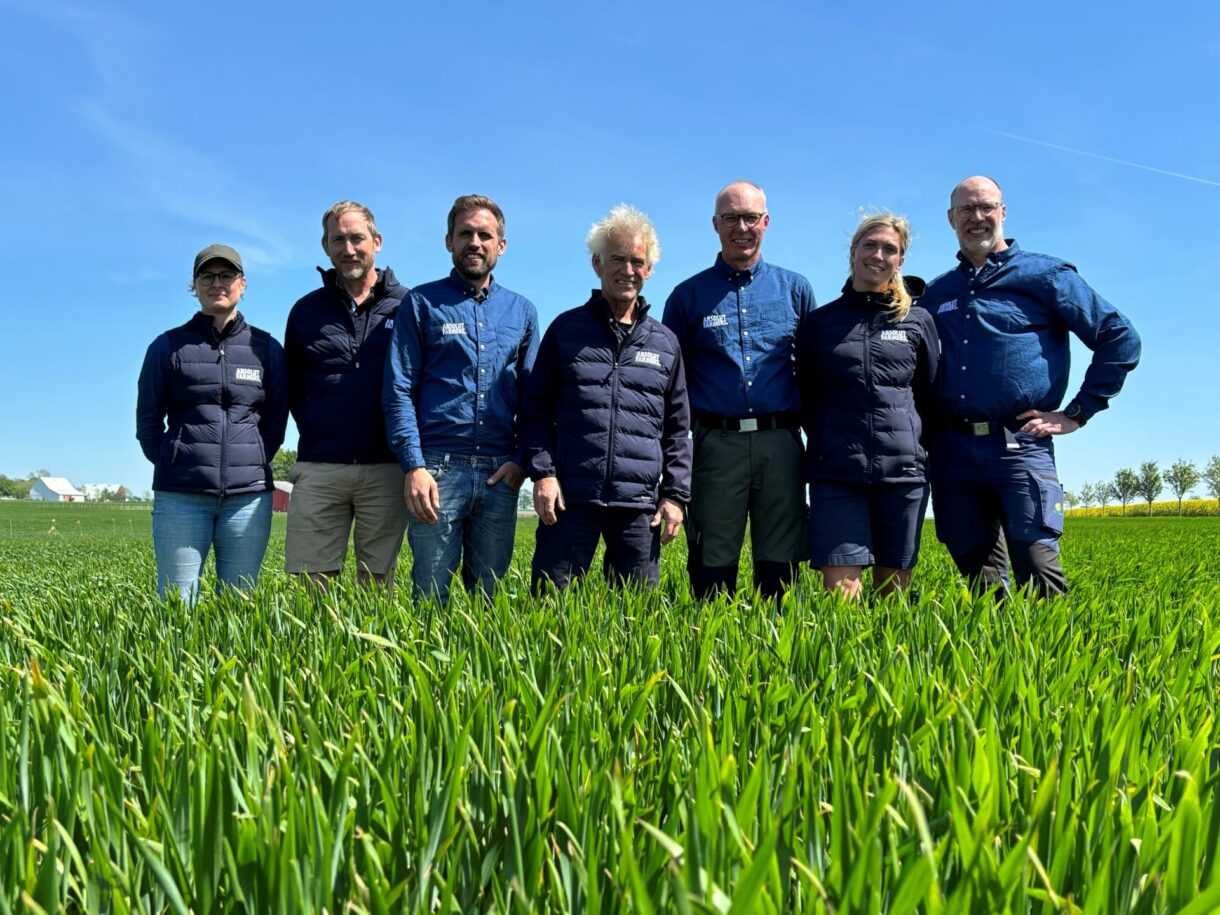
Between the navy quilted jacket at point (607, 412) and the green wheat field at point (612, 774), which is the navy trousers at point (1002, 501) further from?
the navy quilted jacket at point (607, 412)

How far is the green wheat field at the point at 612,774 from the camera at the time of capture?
3.33 ft

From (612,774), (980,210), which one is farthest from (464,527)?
(612,774)

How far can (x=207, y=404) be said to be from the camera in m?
4.16

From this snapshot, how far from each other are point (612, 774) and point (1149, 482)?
125100 millimetres

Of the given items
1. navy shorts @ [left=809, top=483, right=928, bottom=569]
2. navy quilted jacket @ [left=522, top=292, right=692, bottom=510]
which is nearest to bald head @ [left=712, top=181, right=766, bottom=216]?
navy quilted jacket @ [left=522, top=292, right=692, bottom=510]

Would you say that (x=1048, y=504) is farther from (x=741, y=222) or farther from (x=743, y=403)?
(x=741, y=222)

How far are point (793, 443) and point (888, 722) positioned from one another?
258 centimetres

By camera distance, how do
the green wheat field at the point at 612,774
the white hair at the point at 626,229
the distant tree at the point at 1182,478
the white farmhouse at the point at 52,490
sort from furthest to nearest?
A: the white farmhouse at the point at 52,490, the distant tree at the point at 1182,478, the white hair at the point at 626,229, the green wheat field at the point at 612,774

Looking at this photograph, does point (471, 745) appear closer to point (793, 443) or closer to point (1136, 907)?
point (1136, 907)

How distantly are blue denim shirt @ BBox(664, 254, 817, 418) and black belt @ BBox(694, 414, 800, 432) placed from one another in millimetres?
27

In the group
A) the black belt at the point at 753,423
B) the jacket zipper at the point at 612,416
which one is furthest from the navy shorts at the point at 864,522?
the jacket zipper at the point at 612,416

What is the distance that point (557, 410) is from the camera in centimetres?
392

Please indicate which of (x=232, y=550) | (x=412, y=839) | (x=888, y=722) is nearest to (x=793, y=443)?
(x=888, y=722)

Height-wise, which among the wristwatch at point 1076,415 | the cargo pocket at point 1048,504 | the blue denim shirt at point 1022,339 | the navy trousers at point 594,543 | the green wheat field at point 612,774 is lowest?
the green wheat field at point 612,774
